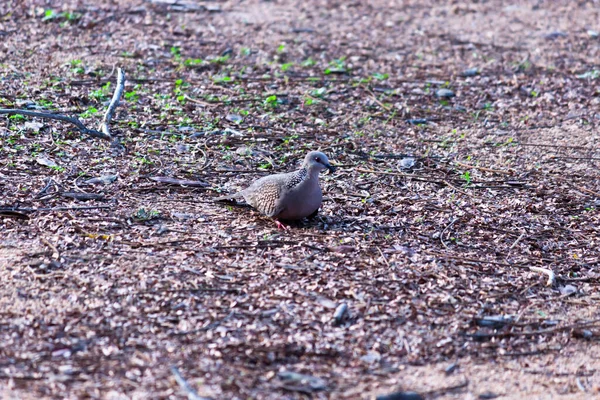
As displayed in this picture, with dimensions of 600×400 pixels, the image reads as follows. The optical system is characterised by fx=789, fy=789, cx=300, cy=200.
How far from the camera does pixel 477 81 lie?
31.3ft

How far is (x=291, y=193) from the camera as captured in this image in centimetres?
564

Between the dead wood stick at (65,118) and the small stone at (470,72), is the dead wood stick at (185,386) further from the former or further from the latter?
the small stone at (470,72)

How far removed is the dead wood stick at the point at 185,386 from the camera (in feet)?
12.7

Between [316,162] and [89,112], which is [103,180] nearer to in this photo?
[89,112]

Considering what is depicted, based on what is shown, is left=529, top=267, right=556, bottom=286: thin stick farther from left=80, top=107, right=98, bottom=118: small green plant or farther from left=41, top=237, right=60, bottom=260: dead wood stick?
left=80, top=107, right=98, bottom=118: small green plant

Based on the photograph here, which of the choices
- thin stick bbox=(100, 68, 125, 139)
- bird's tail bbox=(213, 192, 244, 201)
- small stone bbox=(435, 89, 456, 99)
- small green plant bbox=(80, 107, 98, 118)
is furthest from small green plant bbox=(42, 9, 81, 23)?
bird's tail bbox=(213, 192, 244, 201)

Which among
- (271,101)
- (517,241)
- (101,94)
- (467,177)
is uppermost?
(101,94)

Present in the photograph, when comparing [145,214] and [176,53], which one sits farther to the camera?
[176,53]

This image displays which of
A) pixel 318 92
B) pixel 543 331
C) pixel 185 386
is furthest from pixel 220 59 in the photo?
pixel 185 386

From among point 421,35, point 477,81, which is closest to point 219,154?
point 477,81

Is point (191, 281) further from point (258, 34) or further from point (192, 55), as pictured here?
point (258, 34)

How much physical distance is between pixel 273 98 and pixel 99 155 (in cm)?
228

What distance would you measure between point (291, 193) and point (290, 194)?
10 mm

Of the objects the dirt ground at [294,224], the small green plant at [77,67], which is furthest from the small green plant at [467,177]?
the small green plant at [77,67]
